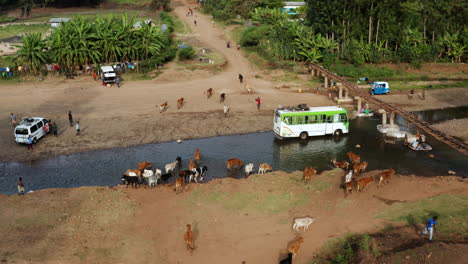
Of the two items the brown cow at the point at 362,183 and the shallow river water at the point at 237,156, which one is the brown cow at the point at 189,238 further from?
the brown cow at the point at 362,183

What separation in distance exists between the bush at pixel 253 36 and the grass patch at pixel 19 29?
3637cm

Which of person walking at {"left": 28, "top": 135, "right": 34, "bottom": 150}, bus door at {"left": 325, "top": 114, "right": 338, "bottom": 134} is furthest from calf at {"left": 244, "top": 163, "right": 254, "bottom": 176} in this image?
person walking at {"left": 28, "top": 135, "right": 34, "bottom": 150}

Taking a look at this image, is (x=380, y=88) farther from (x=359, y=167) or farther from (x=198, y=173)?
(x=198, y=173)

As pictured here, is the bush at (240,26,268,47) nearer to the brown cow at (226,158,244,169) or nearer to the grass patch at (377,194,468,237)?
the brown cow at (226,158,244,169)

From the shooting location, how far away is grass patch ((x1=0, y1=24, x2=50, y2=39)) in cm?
8291

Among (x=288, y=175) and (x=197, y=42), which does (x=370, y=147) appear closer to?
(x=288, y=175)

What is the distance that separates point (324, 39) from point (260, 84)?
1351 centimetres

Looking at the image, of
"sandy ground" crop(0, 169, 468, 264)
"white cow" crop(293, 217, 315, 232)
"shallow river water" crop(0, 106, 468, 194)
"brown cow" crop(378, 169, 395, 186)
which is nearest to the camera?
"sandy ground" crop(0, 169, 468, 264)

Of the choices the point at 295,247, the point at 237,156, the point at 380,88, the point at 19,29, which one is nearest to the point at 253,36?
the point at 380,88

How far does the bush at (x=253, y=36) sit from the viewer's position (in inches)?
2950

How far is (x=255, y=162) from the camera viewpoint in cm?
3919

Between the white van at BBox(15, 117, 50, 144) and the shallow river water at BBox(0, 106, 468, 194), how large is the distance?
9.90 feet

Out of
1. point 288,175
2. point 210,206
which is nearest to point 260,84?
point 288,175

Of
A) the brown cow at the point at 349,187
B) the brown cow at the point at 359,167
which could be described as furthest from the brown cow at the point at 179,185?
the brown cow at the point at 359,167
